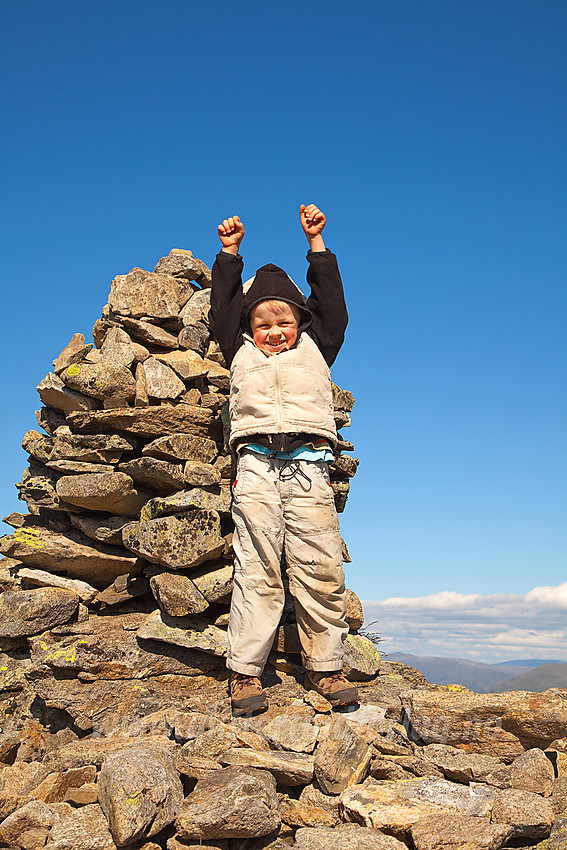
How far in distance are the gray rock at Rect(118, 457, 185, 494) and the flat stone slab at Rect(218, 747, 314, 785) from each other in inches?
143

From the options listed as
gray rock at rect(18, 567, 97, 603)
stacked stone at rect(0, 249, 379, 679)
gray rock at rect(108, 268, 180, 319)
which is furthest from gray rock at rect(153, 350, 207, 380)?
gray rock at rect(18, 567, 97, 603)

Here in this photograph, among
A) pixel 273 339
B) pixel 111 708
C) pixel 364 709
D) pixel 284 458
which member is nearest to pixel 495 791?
pixel 364 709

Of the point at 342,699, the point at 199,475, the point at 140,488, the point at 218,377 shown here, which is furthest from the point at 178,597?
the point at 218,377

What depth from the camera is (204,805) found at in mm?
5121

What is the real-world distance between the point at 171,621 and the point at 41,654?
1.61 meters

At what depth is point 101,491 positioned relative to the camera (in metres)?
8.89

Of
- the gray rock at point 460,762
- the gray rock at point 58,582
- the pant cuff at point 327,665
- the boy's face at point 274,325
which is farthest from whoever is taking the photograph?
the gray rock at point 58,582

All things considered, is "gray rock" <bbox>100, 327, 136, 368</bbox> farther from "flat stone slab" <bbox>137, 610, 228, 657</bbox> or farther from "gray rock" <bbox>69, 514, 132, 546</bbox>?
"flat stone slab" <bbox>137, 610, 228, 657</bbox>

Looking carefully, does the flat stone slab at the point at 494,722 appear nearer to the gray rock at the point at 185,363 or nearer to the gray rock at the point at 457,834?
the gray rock at the point at 457,834

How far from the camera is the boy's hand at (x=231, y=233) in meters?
8.20

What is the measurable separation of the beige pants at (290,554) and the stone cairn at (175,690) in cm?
69

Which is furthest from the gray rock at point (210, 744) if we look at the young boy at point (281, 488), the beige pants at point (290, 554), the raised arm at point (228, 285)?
the raised arm at point (228, 285)

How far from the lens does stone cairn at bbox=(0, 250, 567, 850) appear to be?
529 cm

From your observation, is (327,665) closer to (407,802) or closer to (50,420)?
(407,802)
